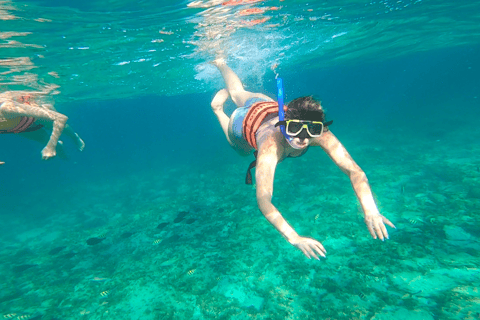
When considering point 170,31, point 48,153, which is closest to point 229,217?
point 48,153

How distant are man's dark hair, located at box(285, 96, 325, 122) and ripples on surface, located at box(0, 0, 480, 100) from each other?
7.68 m

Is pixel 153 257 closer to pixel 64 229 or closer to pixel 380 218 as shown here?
pixel 380 218

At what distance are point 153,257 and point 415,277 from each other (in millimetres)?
7544

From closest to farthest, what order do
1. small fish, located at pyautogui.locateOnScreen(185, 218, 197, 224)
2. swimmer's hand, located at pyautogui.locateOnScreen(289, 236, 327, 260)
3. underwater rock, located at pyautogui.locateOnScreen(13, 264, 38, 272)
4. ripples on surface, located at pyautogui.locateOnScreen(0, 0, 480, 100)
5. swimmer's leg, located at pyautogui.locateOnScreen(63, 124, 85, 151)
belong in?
1. swimmer's hand, located at pyautogui.locateOnScreen(289, 236, 327, 260)
2. swimmer's leg, located at pyautogui.locateOnScreen(63, 124, 85, 151)
3. ripples on surface, located at pyautogui.locateOnScreen(0, 0, 480, 100)
4. underwater rock, located at pyautogui.locateOnScreen(13, 264, 38, 272)
5. small fish, located at pyautogui.locateOnScreen(185, 218, 197, 224)

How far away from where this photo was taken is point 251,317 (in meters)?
5.23

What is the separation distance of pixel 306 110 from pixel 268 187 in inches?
51.0

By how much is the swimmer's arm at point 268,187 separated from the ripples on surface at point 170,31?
25.9 feet

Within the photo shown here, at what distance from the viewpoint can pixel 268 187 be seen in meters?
3.61

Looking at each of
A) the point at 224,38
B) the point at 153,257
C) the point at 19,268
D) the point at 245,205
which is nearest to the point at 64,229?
the point at 19,268

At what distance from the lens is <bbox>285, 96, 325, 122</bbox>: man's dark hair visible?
3580 mm

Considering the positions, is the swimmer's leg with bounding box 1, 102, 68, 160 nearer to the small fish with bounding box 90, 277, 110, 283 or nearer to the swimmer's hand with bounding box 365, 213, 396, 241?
the small fish with bounding box 90, 277, 110, 283

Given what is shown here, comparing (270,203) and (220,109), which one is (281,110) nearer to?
(270,203)

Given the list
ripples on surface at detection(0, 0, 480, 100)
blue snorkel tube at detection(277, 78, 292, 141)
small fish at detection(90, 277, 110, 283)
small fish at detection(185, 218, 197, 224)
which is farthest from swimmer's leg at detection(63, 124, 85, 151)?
blue snorkel tube at detection(277, 78, 292, 141)

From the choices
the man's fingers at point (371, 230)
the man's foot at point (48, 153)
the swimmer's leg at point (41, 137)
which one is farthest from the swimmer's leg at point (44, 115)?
the man's fingers at point (371, 230)
